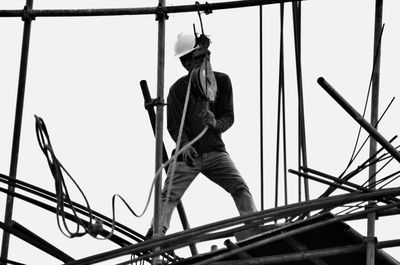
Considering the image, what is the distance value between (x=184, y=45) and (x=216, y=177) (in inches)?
67.4

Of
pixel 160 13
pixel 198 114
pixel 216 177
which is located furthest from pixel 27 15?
Result: pixel 216 177

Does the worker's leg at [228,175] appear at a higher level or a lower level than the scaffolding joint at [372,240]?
higher

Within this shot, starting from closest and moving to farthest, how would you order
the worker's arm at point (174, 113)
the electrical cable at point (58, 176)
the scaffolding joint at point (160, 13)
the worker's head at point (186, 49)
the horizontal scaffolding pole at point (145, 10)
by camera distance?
1. the electrical cable at point (58, 176)
2. the horizontal scaffolding pole at point (145, 10)
3. the scaffolding joint at point (160, 13)
4. the worker's arm at point (174, 113)
5. the worker's head at point (186, 49)

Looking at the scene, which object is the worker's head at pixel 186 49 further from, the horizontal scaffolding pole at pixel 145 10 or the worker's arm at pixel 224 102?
the horizontal scaffolding pole at pixel 145 10

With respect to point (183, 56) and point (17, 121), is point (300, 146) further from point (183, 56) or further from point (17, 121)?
point (17, 121)

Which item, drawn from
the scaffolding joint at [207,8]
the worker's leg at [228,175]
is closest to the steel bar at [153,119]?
the worker's leg at [228,175]

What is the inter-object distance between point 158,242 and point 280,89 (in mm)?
3732

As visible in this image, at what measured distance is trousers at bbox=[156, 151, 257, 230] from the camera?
1460 cm

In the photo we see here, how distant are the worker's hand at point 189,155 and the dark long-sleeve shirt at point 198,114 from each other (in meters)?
0.21

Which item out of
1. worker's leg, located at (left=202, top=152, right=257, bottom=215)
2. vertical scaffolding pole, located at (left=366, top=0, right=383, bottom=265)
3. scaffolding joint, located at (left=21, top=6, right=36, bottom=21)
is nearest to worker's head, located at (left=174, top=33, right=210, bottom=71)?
worker's leg, located at (left=202, top=152, right=257, bottom=215)

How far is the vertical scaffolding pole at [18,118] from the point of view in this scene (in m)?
13.7

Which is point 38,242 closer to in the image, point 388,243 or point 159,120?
point 159,120

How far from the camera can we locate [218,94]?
14.7 metres

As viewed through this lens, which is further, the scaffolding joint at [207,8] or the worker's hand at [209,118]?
the scaffolding joint at [207,8]
